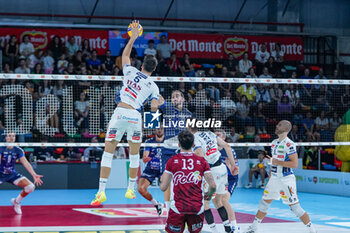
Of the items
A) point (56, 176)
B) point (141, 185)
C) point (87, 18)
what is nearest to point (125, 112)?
point (141, 185)

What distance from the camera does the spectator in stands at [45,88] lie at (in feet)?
64.2

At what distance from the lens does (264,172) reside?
67.2 feet

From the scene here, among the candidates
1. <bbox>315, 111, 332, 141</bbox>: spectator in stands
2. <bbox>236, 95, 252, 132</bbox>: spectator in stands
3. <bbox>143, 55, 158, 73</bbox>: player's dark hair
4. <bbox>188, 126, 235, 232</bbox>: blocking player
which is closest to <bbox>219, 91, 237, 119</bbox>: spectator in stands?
<bbox>236, 95, 252, 132</bbox>: spectator in stands

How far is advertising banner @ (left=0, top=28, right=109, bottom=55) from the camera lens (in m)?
22.6

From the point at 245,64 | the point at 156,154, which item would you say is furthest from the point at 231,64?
the point at 156,154

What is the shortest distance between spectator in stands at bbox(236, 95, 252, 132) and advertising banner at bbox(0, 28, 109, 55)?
22.2ft

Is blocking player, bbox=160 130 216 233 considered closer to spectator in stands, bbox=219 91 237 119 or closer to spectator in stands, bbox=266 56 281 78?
spectator in stands, bbox=219 91 237 119

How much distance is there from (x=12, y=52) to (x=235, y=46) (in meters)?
9.52

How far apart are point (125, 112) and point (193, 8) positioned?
58.5 feet

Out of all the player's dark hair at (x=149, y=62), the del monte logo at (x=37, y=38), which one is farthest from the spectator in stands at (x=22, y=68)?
the player's dark hair at (x=149, y=62)

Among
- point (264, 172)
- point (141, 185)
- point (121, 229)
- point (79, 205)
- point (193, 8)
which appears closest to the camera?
point (121, 229)

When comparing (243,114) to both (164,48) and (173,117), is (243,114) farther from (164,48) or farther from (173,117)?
(173,117)

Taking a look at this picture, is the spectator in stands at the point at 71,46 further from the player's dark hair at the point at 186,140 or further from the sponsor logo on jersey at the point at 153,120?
the player's dark hair at the point at 186,140

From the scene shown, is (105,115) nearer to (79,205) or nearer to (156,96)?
(79,205)
